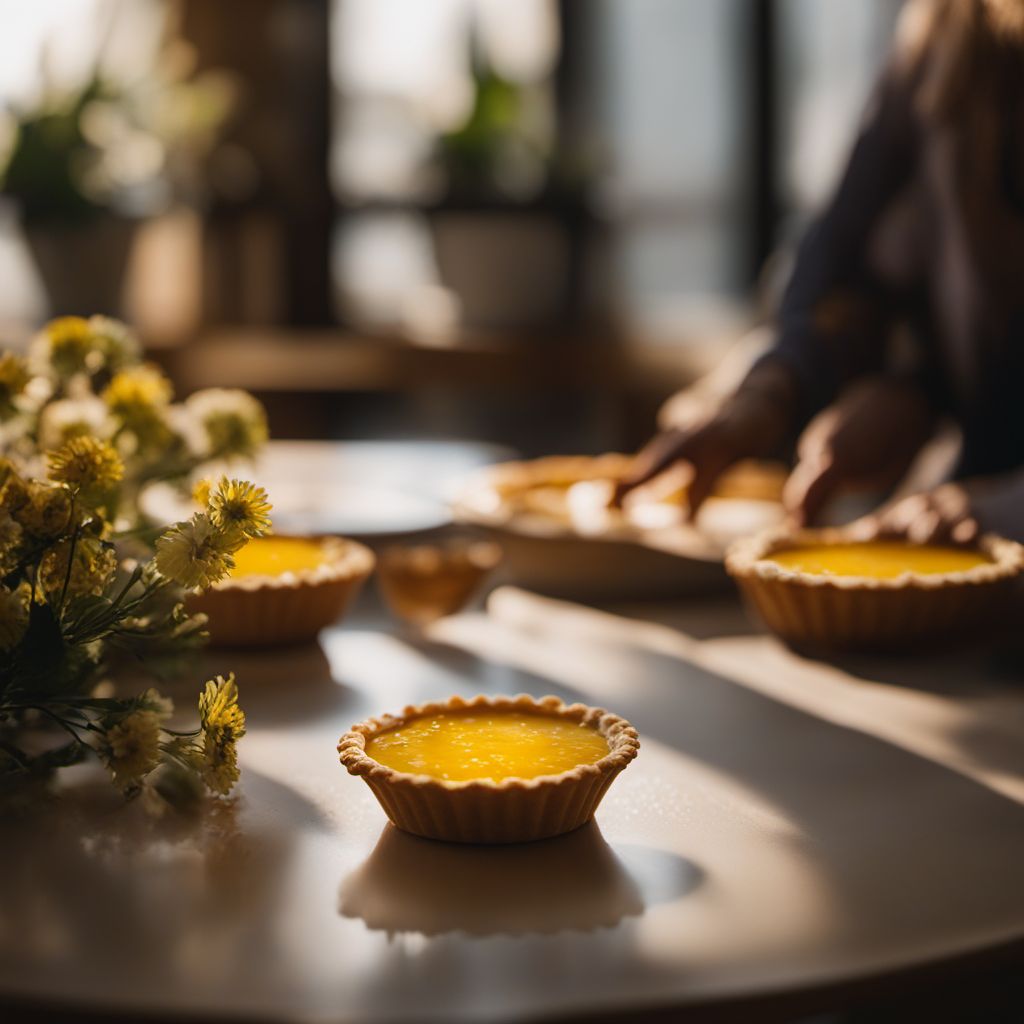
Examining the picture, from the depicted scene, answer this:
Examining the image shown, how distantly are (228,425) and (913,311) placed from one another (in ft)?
2.76

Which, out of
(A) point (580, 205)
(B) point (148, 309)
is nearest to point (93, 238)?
(B) point (148, 309)

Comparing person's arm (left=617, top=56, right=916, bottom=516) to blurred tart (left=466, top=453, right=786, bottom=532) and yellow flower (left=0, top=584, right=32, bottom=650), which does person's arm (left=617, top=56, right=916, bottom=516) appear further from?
yellow flower (left=0, top=584, right=32, bottom=650)

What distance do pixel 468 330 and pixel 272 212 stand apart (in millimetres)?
701

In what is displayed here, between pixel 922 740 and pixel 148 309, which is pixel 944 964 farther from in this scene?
pixel 148 309

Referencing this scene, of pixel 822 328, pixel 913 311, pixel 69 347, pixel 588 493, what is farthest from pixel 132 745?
pixel 913 311

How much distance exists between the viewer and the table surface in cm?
64

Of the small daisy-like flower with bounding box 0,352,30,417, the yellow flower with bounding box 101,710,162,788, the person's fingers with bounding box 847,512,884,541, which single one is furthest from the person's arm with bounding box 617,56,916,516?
the yellow flower with bounding box 101,710,162,788

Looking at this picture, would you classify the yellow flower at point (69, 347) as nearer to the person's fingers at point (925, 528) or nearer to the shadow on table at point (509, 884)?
the shadow on table at point (509, 884)

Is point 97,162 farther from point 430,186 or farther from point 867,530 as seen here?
point 867,530

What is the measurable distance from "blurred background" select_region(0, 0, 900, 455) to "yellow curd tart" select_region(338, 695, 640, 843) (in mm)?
2702

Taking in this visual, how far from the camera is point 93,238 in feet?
11.9

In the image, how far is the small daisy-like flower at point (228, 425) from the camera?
50.7 inches

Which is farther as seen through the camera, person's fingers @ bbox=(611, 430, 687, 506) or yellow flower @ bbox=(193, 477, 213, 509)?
person's fingers @ bbox=(611, 430, 687, 506)

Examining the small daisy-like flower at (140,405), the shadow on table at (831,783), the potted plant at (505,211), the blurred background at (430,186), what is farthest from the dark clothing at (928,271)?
the potted plant at (505,211)
